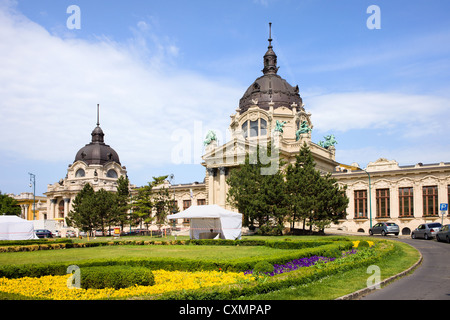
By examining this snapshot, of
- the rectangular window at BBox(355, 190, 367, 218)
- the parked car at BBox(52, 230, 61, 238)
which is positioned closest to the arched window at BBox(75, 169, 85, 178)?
the parked car at BBox(52, 230, 61, 238)

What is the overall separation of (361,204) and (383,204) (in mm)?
3050

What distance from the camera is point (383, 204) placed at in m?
62.5

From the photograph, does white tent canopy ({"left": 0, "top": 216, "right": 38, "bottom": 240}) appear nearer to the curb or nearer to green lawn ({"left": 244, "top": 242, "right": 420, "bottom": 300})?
green lawn ({"left": 244, "top": 242, "right": 420, "bottom": 300})

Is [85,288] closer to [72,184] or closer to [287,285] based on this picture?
[287,285]

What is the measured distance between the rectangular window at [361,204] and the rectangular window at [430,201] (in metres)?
7.95

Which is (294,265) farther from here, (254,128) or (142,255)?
(254,128)

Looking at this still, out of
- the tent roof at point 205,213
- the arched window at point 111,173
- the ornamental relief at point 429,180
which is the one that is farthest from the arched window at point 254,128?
the arched window at point 111,173

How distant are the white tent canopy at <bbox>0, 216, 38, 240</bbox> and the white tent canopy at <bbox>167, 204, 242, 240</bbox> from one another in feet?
52.9

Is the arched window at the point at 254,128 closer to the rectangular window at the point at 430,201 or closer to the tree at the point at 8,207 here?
the rectangular window at the point at 430,201

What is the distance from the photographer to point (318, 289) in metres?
13.3

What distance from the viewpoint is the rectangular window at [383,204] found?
2442 inches

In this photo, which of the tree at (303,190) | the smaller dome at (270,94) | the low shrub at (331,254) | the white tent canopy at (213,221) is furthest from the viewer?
the smaller dome at (270,94)
